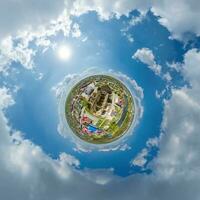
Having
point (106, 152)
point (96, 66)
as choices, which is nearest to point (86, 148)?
point (106, 152)

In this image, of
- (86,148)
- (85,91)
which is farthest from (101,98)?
(86,148)

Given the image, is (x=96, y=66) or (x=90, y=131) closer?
(x=96, y=66)

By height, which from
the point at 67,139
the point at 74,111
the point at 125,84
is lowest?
the point at 67,139

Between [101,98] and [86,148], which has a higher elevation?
[101,98]

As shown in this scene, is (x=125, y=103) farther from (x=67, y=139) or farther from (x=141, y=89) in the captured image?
(x=67, y=139)

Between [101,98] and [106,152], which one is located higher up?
[101,98]

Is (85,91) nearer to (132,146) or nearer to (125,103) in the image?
(125,103)
